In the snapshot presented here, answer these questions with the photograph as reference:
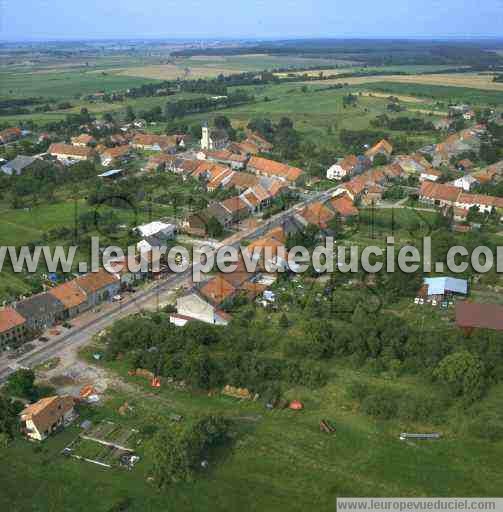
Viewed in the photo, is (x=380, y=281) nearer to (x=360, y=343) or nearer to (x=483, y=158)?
(x=360, y=343)

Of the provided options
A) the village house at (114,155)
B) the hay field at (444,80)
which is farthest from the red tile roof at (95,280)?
the hay field at (444,80)

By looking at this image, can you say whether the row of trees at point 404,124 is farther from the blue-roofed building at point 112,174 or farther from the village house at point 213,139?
the blue-roofed building at point 112,174

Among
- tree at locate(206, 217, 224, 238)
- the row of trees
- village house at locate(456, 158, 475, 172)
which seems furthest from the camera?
the row of trees

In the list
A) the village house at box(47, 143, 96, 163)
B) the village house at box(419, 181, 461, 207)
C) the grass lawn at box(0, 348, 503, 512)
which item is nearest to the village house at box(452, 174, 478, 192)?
the village house at box(419, 181, 461, 207)

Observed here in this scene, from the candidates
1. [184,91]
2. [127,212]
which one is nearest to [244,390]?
[127,212]

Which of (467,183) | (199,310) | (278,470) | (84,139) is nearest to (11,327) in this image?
(199,310)

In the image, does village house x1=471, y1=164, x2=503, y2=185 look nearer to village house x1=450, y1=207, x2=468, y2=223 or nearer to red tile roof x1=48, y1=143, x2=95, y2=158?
village house x1=450, y1=207, x2=468, y2=223
